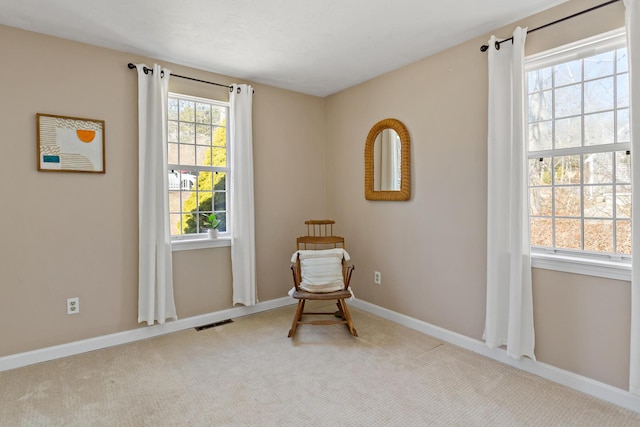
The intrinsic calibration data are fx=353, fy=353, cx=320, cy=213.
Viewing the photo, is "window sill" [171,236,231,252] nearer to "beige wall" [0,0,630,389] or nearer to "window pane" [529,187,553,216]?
"beige wall" [0,0,630,389]

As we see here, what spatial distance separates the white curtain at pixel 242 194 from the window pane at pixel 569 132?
2.58 m

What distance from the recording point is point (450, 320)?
2.95 metres

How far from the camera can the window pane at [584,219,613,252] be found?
217 cm

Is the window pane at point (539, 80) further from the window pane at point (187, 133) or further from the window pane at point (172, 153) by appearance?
the window pane at point (172, 153)

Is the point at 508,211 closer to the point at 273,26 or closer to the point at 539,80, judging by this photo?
the point at 539,80

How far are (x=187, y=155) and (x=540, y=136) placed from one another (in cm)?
296

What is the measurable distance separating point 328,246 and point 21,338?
2.74m

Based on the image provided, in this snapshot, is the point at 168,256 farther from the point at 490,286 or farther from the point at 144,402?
the point at 490,286

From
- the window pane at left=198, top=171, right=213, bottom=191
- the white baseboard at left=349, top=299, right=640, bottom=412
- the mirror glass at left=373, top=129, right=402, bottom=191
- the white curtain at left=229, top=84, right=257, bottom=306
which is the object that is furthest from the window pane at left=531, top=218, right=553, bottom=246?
the window pane at left=198, top=171, right=213, bottom=191

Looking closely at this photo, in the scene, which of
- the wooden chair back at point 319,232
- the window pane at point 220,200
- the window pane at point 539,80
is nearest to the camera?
the window pane at point 539,80

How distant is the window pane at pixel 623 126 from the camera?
2.08 m

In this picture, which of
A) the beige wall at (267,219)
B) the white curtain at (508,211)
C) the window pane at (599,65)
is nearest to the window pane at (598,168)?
the white curtain at (508,211)

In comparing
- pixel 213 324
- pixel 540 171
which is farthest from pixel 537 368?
pixel 213 324

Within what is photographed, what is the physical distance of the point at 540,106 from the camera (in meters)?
2.46
